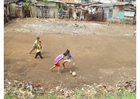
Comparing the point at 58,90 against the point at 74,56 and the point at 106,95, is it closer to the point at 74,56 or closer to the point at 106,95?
the point at 106,95

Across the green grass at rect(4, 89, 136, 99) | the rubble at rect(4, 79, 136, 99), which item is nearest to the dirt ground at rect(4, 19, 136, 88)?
the rubble at rect(4, 79, 136, 99)

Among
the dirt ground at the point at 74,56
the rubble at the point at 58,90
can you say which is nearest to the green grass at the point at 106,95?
the rubble at the point at 58,90

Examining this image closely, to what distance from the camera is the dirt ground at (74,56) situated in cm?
905

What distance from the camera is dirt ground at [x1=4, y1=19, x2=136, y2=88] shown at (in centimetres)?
905

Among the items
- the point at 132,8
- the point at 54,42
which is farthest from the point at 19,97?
the point at 132,8

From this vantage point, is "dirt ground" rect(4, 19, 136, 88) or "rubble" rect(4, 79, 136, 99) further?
"dirt ground" rect(4, 19, 136, 88)

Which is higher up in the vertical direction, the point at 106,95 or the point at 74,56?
the point at 74,56

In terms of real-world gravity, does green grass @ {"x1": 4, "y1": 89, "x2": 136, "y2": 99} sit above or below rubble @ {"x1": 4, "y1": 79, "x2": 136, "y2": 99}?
below

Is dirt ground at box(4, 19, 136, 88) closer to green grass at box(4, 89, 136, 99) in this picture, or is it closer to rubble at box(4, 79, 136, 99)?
rubble at box(4, 79, 136, 99)

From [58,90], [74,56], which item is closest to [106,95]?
[58,90]

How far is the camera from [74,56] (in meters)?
11.3

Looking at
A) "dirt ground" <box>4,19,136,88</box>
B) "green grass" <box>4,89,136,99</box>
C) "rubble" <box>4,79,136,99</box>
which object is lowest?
"green grass" <box>4,89,136,99</box>

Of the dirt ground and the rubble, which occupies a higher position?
the dirt ground

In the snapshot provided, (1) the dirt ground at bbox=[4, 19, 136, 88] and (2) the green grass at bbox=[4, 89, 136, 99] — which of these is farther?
(1) the dirt ground at bbox=[4, 19, 136, 88]
